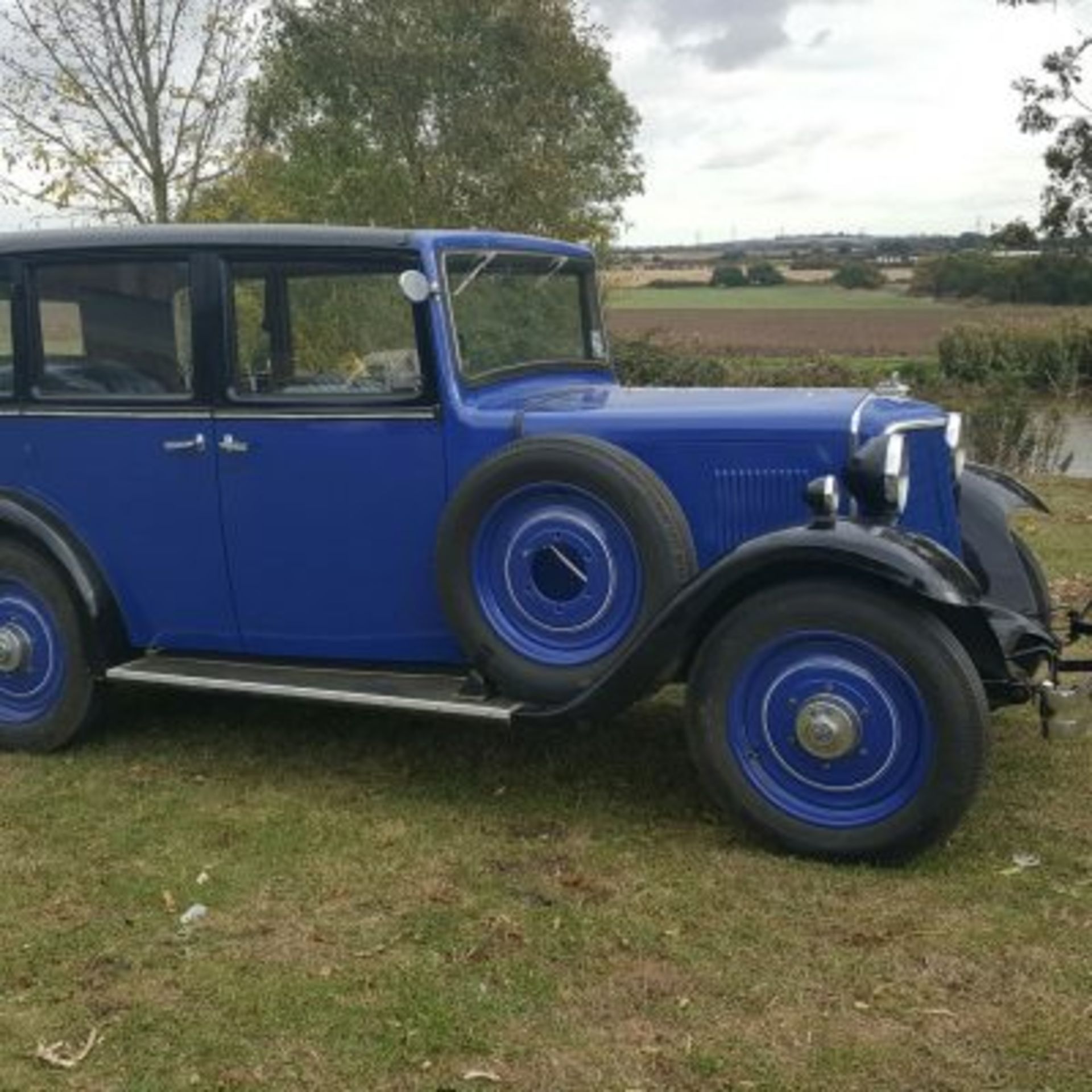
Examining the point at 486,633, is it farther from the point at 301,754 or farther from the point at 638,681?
the point at 301,754

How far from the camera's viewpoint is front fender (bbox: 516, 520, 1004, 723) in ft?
12.9

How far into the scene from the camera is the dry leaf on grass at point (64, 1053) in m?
3.10

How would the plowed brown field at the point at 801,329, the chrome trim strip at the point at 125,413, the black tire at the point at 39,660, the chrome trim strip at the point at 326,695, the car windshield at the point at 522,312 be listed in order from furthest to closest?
the plowed brown field at the point at 801,329 < the black tire at the point at 39,660 < the chrome trim strip at the point at 125,413 < the car windshield at the point at 522,312 < the chrome trim strip at the point at 326,695

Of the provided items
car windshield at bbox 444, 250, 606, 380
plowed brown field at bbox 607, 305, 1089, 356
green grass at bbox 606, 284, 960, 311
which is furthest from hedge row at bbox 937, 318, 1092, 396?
car windshield at bbox 444, 250, 606, 380

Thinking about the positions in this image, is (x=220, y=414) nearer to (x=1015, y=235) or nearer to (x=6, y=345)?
(x=6, y=345)

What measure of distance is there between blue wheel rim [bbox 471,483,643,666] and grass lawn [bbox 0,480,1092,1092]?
608 millimetres

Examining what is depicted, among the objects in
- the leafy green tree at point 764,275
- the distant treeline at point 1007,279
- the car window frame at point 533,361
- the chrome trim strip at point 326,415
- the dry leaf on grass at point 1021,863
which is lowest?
the dry leaf on grass at point 1021,863

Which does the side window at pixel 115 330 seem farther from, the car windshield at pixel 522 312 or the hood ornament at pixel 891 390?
the hood ornament at pixel 891 390

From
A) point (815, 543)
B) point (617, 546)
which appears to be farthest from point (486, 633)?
point (815, 543)

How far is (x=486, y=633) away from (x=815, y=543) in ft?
3.70

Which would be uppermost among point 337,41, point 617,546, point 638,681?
point 337,41

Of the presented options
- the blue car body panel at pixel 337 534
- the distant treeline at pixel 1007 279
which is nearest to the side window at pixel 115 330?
the blue car body panel at pixel 337 534

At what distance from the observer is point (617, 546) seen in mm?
4359

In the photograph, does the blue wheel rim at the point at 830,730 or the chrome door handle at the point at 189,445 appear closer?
the blue wheel rim at the point at 830,730
